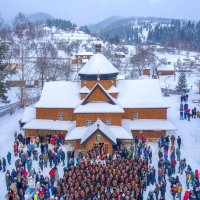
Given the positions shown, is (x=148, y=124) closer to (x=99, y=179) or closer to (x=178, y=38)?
(x=99, y=179)

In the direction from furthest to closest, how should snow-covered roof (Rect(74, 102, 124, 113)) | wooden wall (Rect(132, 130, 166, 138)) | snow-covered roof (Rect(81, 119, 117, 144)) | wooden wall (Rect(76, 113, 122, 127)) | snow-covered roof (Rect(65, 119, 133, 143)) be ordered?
wooden wall (Rect(132, 130, 166, 138))
wooden wall (Rect(76, 113, 122, 127))
snow-covered roof (Rect(74, 102, 124, 113))
snow-covered roof (Rect(65, 119, 133, 143))
snow-covered roof (Rect(81, 119, 117, 144))

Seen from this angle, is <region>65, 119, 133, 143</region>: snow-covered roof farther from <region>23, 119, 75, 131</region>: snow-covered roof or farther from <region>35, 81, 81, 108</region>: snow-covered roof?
<region>35, 81, 81, 108</region>: snow-covered roof

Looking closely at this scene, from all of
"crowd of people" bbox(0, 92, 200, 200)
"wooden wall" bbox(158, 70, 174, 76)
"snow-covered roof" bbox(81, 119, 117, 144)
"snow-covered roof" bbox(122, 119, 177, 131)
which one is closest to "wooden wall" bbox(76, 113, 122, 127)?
"snow-covered roof" bbox(122, 119, 177, 131)

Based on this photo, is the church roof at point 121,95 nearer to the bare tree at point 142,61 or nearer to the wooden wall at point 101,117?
the wooden wall at point 101,117

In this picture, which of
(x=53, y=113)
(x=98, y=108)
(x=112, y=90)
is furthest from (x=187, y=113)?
(x=53, y=113)

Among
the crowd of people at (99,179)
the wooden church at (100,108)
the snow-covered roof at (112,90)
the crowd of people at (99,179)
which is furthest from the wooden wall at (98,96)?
the crowd of people at (99,179)

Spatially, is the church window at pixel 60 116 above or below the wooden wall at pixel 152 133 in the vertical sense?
above

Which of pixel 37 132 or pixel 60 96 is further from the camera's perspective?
pixel 60 96

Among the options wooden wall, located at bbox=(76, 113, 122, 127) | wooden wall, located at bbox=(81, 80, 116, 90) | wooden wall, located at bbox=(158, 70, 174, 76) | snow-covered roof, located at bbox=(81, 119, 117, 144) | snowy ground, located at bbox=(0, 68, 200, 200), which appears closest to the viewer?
snowy ground, located at bbox=(0, 68, 200, 200)

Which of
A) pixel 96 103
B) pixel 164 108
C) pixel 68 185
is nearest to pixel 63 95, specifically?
pixel 96 103
